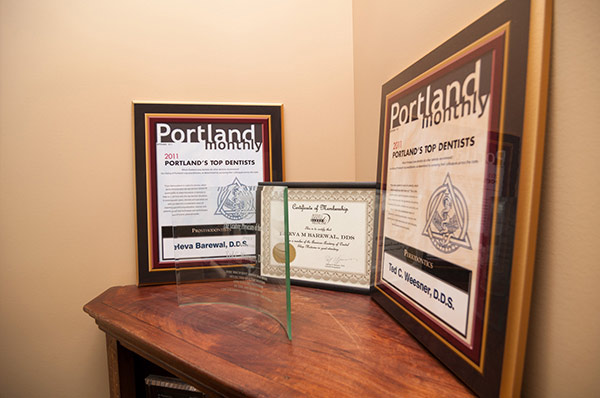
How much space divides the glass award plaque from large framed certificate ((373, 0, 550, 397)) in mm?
285

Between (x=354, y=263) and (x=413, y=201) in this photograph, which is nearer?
Answer: (x=413, y=201)

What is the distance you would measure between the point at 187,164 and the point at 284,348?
2.30ft

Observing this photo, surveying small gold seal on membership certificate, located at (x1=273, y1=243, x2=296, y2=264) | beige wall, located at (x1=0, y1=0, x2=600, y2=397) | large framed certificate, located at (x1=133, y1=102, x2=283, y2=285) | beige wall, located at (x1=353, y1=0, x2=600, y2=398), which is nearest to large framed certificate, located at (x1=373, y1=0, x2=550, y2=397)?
beige wall, located at (x1=353, y1=0, x2=600, y2=398)

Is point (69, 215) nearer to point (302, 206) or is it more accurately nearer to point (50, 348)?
point (50, 348)

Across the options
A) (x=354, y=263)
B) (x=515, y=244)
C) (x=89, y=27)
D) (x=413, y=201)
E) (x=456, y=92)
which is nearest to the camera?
(x=515, y=244)

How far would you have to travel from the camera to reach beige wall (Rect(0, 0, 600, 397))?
106 cm

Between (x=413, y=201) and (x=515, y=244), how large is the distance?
248 mm

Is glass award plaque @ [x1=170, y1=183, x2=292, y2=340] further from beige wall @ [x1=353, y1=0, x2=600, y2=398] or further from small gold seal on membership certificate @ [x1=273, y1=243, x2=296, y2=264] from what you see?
beige wall @ [x1=353, y1=0, x2=600, y2=398]

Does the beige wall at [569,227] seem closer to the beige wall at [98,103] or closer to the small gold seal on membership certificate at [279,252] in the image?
the small gold seal on membership certificate at [279,252]

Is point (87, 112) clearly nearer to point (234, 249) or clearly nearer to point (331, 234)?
point (234, 249)

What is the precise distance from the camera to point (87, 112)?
1079mm

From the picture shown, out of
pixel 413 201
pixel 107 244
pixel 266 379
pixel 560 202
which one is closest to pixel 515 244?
pixel 560 202

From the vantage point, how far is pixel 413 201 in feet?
2.18

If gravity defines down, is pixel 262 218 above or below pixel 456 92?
below
